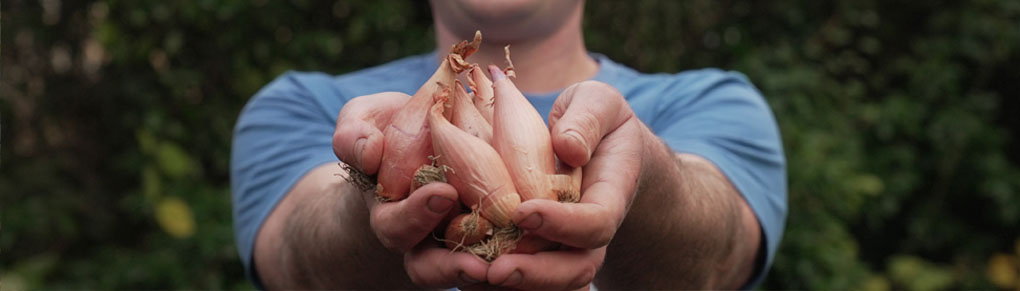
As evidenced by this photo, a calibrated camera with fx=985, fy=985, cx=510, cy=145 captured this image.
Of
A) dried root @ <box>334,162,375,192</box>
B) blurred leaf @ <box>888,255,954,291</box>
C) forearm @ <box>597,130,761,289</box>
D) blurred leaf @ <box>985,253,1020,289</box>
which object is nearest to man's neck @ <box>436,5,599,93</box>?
forearm @ <box>597,130,761,289</box>

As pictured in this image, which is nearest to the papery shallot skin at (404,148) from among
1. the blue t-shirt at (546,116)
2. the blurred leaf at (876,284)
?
the blue t-shirt at (546,116)

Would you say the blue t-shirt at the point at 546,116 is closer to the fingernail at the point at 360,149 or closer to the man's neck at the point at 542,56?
the man's neck at the point at 542,56

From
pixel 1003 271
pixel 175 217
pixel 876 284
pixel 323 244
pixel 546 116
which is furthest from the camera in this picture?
pixel 1003 271

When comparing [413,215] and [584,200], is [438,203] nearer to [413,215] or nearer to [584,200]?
[413,215]

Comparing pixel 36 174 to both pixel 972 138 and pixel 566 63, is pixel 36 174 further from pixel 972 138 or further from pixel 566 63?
pixel 972 138

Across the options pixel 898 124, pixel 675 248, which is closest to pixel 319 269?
pixel 675 248

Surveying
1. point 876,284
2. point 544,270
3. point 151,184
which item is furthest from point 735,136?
point 151,184

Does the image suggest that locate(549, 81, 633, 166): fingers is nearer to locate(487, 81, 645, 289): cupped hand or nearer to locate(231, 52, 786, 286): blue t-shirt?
locate(487, 81, 645, 289): cupped hand
